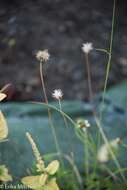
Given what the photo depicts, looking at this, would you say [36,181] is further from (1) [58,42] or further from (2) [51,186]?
(1) [58,42]

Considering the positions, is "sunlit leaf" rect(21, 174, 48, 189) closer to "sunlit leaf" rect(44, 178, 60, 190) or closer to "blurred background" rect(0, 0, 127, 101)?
"sunlit leaf" rect(44, 178, 60, 190)

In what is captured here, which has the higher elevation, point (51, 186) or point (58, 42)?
point (51, 186)

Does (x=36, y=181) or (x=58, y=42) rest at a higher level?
(x=36, y=181)

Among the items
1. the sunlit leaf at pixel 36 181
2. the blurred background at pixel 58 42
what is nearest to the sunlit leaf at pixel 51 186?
the sunlit leaf at pixel 36 181

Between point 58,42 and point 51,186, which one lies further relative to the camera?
point 58,42

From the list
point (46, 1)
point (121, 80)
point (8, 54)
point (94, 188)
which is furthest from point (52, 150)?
point (46, 1)

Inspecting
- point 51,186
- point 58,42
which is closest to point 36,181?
point 51,186

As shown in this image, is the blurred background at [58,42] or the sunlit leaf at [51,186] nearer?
the sunlit leaf at [51,186]

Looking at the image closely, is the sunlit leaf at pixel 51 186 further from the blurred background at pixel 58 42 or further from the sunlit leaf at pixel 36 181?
the blurred background at pixel 58 42
